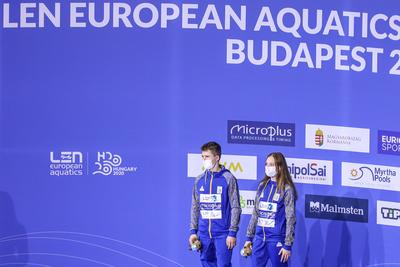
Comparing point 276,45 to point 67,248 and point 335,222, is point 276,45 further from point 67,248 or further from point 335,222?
point 67,248

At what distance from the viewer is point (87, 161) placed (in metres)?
7.86

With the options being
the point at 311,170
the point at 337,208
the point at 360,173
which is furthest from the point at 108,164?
the point at 360,173

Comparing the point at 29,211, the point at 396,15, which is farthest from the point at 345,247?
the point at 29,211

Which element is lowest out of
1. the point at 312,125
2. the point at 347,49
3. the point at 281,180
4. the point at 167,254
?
the point at 167,254

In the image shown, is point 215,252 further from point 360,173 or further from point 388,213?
point 388,213

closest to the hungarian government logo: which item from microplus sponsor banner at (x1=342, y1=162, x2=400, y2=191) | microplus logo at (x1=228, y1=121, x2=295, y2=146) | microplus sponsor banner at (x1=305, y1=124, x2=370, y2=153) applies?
microplus sponsor banner at (x1=342, y1=162, x2=400, y2=191)

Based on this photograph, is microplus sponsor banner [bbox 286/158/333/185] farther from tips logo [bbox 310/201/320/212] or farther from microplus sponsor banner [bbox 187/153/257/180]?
microplus sponsor banner [bbox 187/153/257/180]

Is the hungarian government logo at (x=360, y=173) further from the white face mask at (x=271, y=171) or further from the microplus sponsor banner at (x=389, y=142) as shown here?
the white face mask at (x=271, y=171)

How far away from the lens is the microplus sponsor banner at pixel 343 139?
7.91 meters

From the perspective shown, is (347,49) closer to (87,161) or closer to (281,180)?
(281,180)

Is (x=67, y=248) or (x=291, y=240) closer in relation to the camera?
(x=291, y=240)

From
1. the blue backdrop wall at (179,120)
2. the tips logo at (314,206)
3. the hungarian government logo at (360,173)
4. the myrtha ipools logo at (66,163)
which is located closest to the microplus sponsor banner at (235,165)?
the blue backdrop wall at (179,120)

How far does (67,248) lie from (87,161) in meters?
0.86

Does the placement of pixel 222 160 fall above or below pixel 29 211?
above
